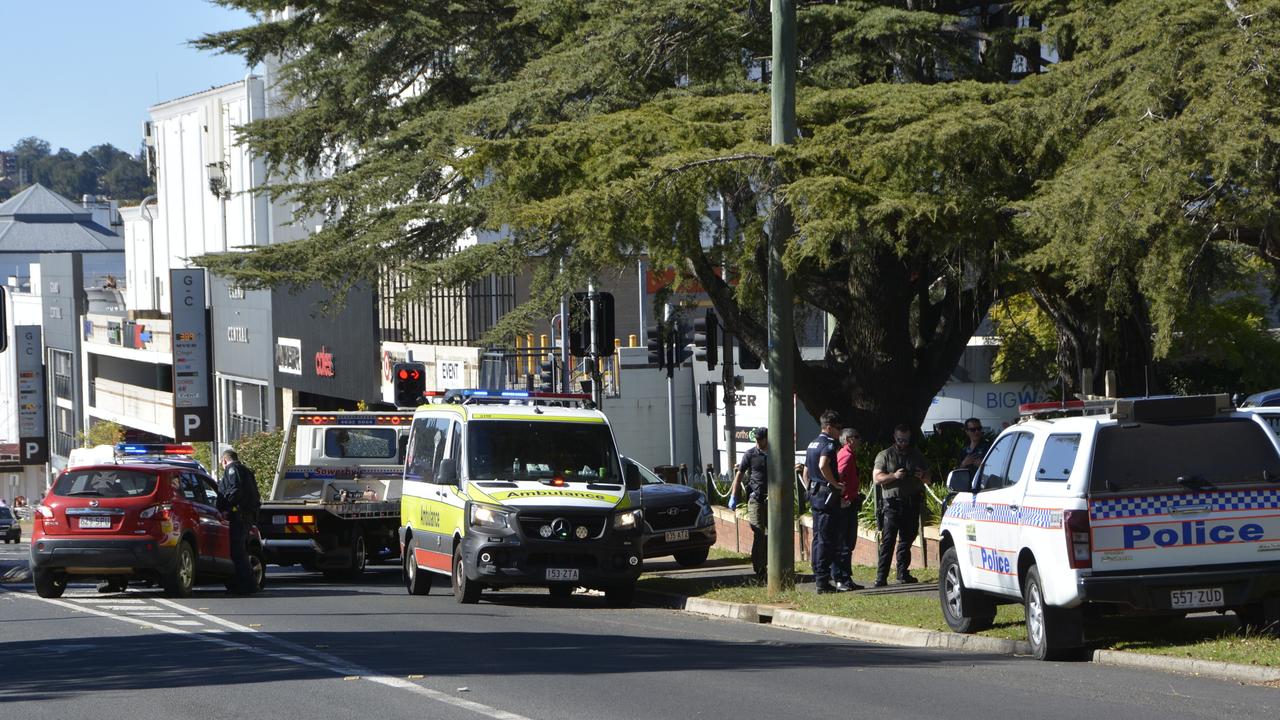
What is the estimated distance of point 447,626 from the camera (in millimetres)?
15742

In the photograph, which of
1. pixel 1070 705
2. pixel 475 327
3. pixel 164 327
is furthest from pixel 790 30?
pixel 164 327

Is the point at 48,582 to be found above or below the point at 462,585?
below

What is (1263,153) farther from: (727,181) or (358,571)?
(358,571)

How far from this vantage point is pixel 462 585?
18422 mm

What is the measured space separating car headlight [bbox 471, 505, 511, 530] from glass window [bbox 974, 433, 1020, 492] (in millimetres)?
5730

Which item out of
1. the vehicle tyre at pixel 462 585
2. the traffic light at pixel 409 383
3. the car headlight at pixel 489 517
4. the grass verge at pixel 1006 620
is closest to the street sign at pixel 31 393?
the traffic light at pixel 409 383

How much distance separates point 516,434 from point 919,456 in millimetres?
4489

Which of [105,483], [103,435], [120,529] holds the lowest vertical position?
[103,435]

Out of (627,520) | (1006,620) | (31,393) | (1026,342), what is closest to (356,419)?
(627,520)

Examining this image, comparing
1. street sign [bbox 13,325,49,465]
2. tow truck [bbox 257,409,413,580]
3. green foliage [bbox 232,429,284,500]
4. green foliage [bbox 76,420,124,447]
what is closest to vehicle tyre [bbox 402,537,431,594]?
tow truck [bbox 257,409,413,580]

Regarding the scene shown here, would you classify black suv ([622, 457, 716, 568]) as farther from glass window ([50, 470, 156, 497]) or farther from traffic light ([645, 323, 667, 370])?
glass window ([50, 470, 156, 497])

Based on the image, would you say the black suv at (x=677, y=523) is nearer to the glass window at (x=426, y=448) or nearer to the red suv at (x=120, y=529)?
→ the glass window at (x=426, y=448)

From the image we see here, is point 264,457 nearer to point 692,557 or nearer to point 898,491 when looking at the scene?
point 692,557

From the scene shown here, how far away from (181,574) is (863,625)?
8691 millimetres
